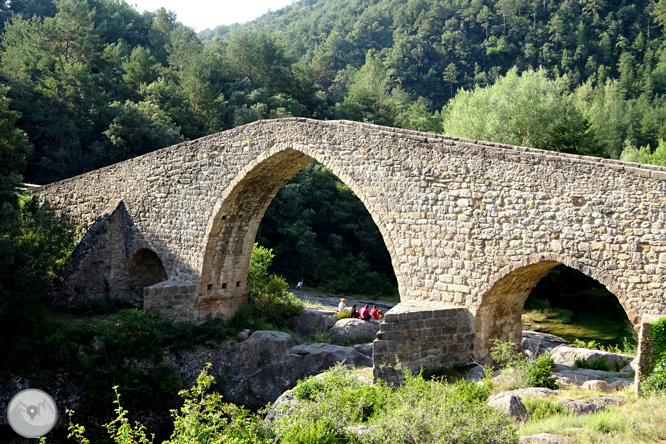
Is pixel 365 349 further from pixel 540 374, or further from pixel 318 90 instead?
pixel 318 90

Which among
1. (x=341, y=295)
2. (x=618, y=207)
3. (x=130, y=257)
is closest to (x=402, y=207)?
(x=618, y=207)

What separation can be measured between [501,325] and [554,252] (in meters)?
2.06

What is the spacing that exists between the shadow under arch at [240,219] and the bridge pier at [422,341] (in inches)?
155

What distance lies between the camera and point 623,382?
8969 millimetres

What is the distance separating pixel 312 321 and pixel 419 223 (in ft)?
22.3

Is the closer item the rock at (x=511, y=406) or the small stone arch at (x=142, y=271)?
the rock at (x=511, y=406)

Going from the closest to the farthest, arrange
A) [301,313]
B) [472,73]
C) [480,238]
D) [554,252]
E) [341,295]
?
[554,252], [480,238], [301,313], [341,295], [472,73]

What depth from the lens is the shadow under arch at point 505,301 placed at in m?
9.18

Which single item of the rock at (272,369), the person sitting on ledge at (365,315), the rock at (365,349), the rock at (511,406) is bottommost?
the rock at (272,369)

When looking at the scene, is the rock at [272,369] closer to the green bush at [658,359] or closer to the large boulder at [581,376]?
the large boulder at [581,376]

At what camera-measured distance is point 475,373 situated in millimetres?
9453

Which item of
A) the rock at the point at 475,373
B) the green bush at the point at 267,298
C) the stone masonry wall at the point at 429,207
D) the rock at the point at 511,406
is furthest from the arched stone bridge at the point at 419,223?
the rock at the point at 511,406

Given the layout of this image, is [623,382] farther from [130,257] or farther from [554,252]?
[130,257]

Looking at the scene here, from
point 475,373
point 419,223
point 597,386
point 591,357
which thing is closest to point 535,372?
point 597,386
